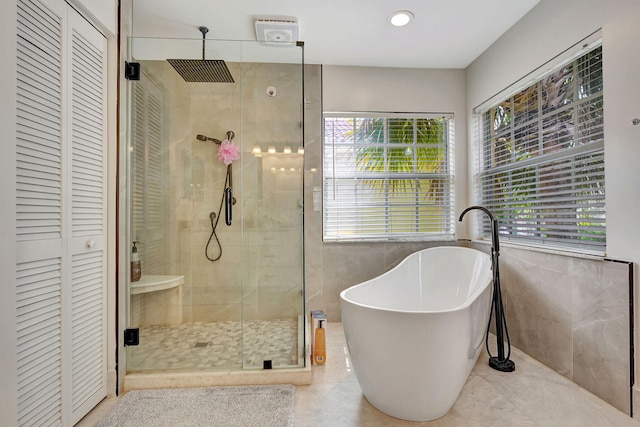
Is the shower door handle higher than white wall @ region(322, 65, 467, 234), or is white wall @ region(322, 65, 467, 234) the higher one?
white wall @ region(322, 65, 467, 234)

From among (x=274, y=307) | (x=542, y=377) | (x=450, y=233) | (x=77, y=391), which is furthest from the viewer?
(x=450, y=233)

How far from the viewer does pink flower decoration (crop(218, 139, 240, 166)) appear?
229cm

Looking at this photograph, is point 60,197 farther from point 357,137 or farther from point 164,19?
point 357,137

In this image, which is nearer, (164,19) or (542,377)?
(542,377)

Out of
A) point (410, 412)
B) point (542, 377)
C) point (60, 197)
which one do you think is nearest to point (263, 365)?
point (410, 412)

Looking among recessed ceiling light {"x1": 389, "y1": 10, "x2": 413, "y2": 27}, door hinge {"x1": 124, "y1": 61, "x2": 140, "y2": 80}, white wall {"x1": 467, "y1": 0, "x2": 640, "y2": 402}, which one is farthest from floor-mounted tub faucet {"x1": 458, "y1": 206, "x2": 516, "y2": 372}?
door hinge {"x1": 124, "y1": 61, "x2": 140, "y2": 80}

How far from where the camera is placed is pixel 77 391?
1.53 meters

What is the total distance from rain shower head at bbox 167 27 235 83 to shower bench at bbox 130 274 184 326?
4.89ft

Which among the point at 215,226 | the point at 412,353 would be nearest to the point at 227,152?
the point at 215,226

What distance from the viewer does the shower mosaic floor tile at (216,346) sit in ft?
6.40

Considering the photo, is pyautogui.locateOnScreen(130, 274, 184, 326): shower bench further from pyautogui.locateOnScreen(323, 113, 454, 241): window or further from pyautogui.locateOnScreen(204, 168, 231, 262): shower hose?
pyautogui.locateOnScreen(323, 113, 454, 241): window

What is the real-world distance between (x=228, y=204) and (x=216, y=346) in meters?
0.98

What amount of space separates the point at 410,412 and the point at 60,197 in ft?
6.37

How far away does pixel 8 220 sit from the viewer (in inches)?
44.0
